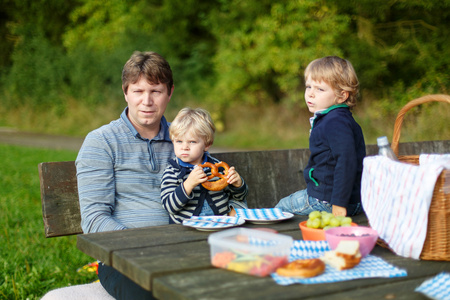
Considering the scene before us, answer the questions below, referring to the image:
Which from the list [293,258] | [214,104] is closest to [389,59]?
[214,104]

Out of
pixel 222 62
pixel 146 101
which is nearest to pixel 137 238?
pixel 146 101

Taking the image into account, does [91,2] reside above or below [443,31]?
above

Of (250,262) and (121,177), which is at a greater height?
(121,177)

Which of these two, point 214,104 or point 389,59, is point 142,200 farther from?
point 214,104

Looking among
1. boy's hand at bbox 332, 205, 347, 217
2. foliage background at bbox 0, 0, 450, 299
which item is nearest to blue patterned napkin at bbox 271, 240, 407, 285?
boy's hand at bbox 332, 205, 347, 217

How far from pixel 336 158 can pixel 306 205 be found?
0.36 meters

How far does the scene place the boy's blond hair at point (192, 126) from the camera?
2.88 metres

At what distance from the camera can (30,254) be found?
439 cm

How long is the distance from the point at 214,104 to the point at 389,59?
17.3 ft

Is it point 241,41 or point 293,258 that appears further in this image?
point 241,41

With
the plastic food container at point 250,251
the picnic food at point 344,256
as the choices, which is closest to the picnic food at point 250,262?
the plastic food container at point 250,251

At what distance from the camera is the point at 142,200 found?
2.98 m

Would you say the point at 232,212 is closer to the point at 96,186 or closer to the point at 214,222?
the point at 214,222

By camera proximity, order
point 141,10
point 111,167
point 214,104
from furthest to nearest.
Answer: point 141,10 → point 214,104 → point 111,167
